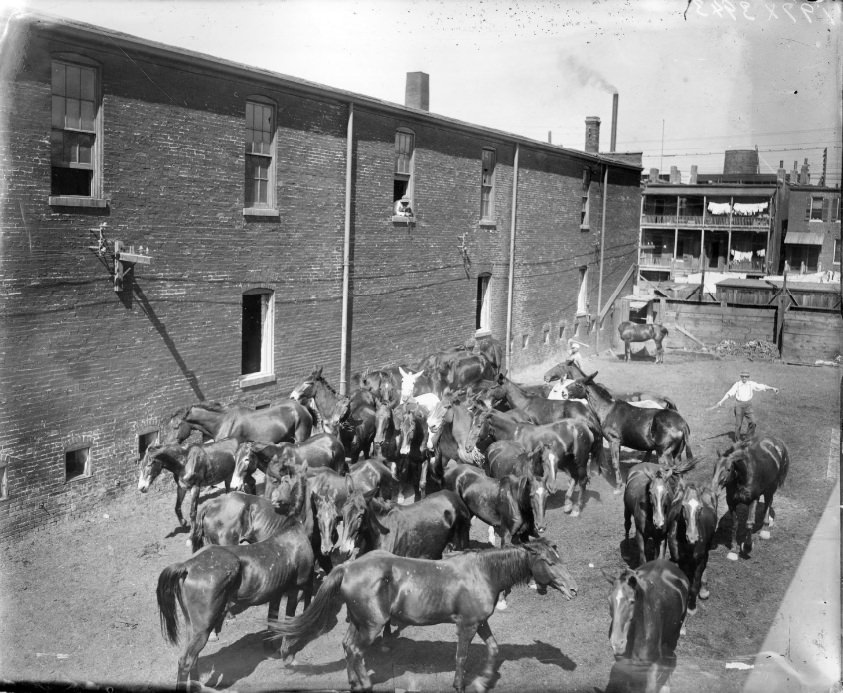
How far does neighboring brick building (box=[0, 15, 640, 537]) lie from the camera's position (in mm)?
12734

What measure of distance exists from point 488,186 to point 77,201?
50.6 feet

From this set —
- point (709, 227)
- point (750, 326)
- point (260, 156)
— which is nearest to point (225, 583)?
point (260, 156)

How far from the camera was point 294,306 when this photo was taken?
1827cm

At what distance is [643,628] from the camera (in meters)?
7.74

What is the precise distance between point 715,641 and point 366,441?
24.9 feet

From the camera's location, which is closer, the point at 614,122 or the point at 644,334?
the point at 644,334

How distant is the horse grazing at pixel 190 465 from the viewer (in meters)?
12.4

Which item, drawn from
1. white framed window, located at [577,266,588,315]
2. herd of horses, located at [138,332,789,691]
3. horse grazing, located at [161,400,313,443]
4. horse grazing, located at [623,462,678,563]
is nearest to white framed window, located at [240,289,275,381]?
herd of horses, located at [138,332,789,691]

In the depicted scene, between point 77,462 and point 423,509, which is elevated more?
point 423,509

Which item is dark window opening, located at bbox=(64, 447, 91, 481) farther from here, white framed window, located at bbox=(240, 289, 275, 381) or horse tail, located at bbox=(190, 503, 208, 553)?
white framed window, located at bbox=(240, 289, 275, 381)

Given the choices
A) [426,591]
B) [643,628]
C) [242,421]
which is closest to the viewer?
[643,628]

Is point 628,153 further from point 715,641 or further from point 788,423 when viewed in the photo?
point 715,641

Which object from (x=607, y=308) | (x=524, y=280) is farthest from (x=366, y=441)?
(x=607, y=308)

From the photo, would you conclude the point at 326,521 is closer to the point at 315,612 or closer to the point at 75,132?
the point at 315,612
